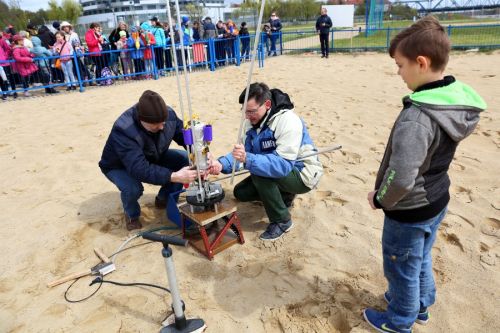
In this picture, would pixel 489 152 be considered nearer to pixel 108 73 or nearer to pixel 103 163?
pixel 103 163

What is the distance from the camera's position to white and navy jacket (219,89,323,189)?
285cm

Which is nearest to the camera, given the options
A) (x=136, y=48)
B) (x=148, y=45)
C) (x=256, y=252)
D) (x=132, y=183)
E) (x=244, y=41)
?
(x=256, y=252)

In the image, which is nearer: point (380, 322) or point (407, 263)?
point (407, 263)

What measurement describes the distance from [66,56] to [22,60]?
1.00 meters

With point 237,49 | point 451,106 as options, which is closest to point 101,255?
point 451,106

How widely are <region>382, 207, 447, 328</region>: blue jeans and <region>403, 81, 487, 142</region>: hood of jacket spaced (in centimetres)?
49

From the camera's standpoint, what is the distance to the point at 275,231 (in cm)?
313

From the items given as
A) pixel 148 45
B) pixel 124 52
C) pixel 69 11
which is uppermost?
pixel 69 11

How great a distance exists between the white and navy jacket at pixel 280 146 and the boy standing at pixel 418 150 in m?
1.03

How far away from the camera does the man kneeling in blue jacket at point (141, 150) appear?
9.30 ft

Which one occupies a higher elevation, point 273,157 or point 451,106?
point 451,106

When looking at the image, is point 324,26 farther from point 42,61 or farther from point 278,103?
point 278,103

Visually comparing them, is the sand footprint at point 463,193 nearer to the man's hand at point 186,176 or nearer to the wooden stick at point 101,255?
the man's hand at point 186,176

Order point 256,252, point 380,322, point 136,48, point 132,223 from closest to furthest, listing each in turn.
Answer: point 380,322 → point 256,252 → point 132,223 → point 136,48
